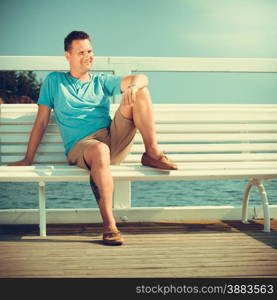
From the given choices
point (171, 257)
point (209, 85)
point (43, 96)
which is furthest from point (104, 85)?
point (171, 257)

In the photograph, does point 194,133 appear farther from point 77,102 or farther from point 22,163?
point 22,163

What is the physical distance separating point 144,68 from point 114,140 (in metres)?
0.79

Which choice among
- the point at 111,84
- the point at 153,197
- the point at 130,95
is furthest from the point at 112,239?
the point at 153,197

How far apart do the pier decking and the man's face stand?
40.8 inches

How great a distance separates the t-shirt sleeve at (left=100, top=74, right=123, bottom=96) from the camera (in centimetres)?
301

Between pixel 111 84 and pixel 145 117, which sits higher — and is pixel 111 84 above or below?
above

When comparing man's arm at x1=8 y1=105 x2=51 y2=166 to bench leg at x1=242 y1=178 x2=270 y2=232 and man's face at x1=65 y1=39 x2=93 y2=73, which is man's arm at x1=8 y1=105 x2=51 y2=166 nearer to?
man's face at x1=65 y1=39 x2=93 y2=73

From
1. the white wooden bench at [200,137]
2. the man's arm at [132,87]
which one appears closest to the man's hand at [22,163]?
the white wooden bench at [200,137]

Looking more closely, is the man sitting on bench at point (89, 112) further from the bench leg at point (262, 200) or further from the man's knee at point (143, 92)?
the bench leg at point (262, 200)

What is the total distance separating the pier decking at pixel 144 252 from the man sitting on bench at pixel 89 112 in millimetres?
435

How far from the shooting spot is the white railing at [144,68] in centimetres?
338

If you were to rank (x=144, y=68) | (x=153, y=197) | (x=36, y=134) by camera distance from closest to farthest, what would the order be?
(x=36, y=134)
(x=144, y=68)
(x=153, y=197)

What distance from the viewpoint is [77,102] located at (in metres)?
2.94

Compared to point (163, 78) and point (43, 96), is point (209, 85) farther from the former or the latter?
point (43, 96)
